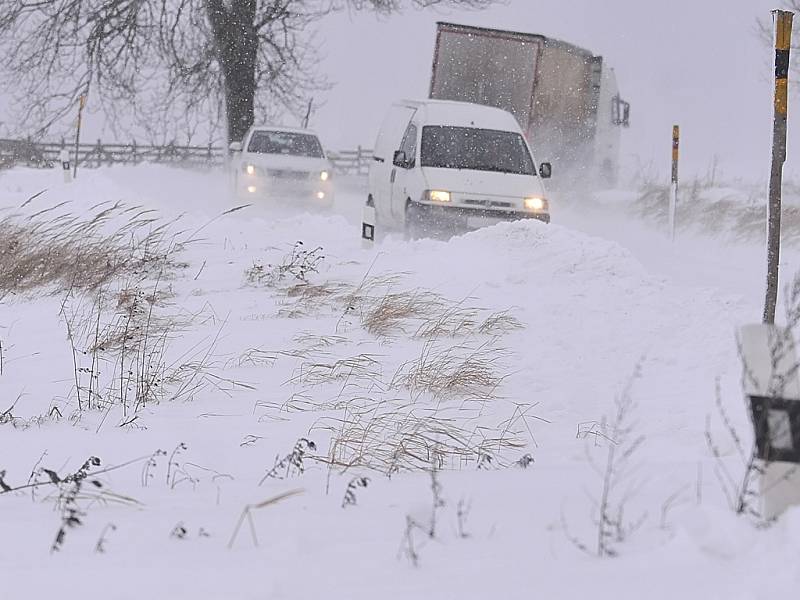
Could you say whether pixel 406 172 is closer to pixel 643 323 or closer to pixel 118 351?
pixel 643 323

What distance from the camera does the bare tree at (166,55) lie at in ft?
71.2

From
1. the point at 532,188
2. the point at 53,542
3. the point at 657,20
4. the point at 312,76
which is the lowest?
the point at 53,542

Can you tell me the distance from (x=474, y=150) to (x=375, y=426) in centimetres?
905

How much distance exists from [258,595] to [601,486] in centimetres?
157

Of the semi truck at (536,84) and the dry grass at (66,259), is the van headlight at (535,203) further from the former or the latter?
the semi truck at (536,84)

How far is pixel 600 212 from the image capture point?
22609mm

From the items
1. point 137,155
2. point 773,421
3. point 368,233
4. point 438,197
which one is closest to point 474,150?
point 438,197

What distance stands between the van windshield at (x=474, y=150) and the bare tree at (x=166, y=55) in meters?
10.4

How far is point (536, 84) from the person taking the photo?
1906 cm

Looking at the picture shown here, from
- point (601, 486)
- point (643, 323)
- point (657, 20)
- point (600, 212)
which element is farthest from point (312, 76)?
point (657, 20)

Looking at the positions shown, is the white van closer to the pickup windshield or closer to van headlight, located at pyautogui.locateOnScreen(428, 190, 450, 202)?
van headlight, located at pyautogui.locateOnScreen(428, 190, 450, 202)

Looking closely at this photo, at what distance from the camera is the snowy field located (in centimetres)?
304

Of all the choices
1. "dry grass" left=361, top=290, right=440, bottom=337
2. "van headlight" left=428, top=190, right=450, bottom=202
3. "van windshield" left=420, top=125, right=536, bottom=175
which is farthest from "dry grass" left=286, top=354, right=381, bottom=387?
"van windshield" left=420, top=125, right=536, bottom=175

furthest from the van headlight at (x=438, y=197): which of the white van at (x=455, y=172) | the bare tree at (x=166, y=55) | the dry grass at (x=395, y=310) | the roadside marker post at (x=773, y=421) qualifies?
the bare tree at (x=166, y=55)
